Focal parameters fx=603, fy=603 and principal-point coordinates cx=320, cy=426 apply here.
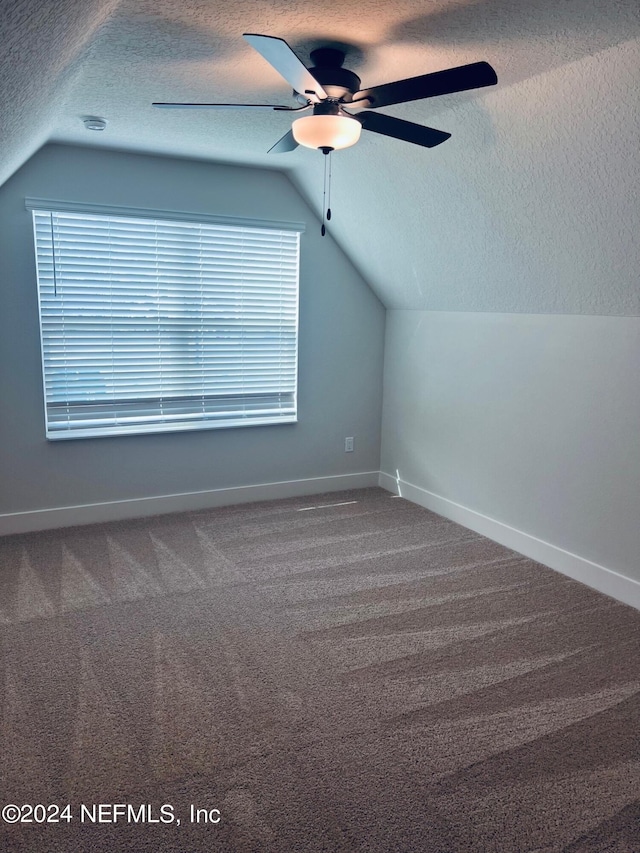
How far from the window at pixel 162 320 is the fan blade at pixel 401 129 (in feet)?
6.38

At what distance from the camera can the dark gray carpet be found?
1.71m

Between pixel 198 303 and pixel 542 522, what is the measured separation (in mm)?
2592

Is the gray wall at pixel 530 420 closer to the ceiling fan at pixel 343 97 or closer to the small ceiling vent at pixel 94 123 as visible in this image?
the ceiling fan at pixel 343 97

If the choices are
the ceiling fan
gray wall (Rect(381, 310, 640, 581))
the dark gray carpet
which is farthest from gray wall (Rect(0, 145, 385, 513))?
the ceiling fan

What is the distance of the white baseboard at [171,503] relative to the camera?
3789 mm

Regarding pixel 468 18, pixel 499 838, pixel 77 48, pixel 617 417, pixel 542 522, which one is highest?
pixel 468 18

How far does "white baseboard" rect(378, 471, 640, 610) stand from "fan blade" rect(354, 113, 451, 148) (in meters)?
2.24

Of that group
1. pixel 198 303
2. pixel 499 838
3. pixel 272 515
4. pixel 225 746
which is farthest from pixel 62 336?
pixel 499 838

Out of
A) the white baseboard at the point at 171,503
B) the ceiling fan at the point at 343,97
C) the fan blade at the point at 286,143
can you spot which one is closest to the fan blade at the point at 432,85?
the ceiling fan at the point at 343,97

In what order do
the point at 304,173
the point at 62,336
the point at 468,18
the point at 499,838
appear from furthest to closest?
1. the point at 304,173
2. the point at 62,336
3. the point at 468,18
4. the point at 499,838

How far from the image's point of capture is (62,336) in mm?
3727

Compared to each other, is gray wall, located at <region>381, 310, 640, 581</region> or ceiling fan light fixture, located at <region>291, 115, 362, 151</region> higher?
ceiling fan light fixture, located at <region>291, 115, 362, 151</region>

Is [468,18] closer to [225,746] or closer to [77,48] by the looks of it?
[77,48]

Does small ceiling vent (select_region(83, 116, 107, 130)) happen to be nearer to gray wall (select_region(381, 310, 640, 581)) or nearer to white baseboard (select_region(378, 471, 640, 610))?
gray wall (select_region(381, 310, 640, 581))
